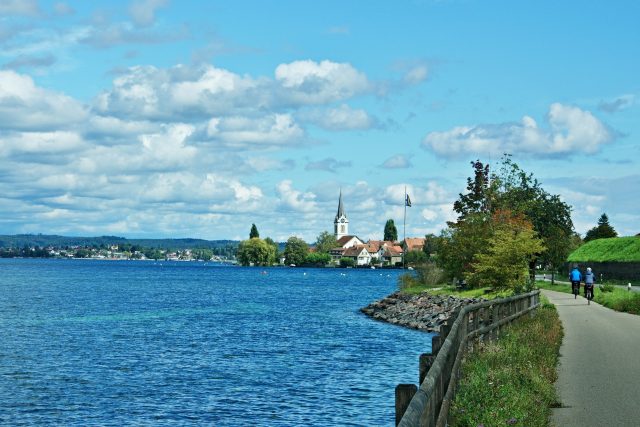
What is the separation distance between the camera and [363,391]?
2583cm

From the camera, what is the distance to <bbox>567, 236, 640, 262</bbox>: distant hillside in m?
70.8

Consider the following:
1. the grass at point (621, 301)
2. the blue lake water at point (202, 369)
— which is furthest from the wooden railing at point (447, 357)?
the grass at point (621, 301)

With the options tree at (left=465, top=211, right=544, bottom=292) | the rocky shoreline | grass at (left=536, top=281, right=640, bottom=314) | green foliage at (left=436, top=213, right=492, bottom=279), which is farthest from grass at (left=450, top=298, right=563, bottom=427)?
green foliage at (left=436, top=213, right=492, bottom=279)

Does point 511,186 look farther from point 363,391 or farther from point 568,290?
point 363,391

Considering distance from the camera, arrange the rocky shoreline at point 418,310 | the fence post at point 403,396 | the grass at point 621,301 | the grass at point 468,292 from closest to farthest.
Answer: the fence post at point 403,396, the grass at point 621,301, the grass at point 468,292, the rocky shoreline at point 418,310

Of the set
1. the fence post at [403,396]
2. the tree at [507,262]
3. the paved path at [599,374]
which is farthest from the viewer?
the tree at [507,262]

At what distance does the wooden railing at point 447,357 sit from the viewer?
6504 mm

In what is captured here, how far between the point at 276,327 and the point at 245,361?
17253 millimetres

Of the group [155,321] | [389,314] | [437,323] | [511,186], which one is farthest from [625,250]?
[155,321]

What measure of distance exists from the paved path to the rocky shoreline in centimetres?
1974

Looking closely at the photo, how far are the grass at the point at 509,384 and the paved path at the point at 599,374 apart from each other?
1.01 ft

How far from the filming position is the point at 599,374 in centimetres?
1634

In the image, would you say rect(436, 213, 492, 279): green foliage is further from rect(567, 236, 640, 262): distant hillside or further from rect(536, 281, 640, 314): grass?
rect(567, 236, 640, 262): distant hillside

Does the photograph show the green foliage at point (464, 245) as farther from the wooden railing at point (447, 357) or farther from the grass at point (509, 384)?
the grass at point (509, 384)
